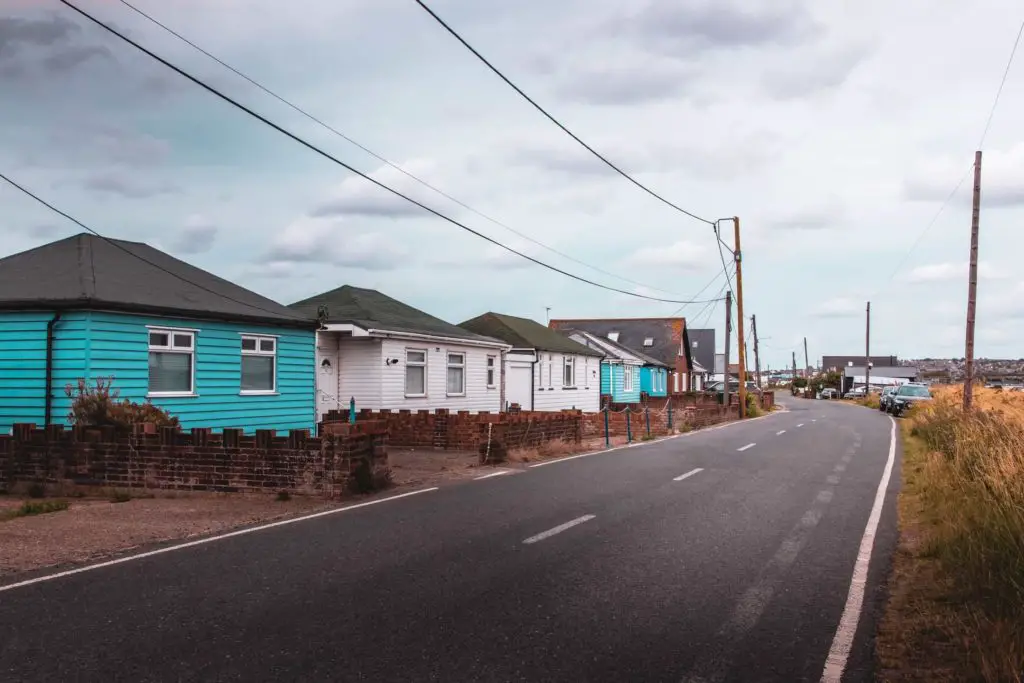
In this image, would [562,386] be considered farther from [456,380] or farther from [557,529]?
[557,529]

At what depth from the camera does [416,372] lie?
25.6 m

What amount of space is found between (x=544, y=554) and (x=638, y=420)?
2247cm

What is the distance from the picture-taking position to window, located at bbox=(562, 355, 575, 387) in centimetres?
4047

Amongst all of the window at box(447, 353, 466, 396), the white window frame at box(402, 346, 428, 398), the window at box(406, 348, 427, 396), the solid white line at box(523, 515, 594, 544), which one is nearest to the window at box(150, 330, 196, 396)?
the white window frame at box(402, 346, 428, 398)

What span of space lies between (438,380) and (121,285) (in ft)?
37.3

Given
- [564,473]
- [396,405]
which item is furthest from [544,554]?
[396,405]

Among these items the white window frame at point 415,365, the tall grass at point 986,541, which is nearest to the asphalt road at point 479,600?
the tall grass at point 986,541

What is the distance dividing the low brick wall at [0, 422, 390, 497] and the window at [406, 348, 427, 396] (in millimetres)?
12837

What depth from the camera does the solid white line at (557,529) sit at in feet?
28.9

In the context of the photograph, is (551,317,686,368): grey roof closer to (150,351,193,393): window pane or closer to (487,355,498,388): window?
(487,355,498,388): window

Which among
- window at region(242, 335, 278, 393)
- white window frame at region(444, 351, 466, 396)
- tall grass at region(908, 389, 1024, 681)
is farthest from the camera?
white window frame at region(444, 351, 466, 396)

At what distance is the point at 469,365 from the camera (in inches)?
1112

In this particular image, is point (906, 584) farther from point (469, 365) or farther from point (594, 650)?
point (469, 365)

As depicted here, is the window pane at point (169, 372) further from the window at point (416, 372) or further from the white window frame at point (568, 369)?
the white window frame at point (568, 369)
